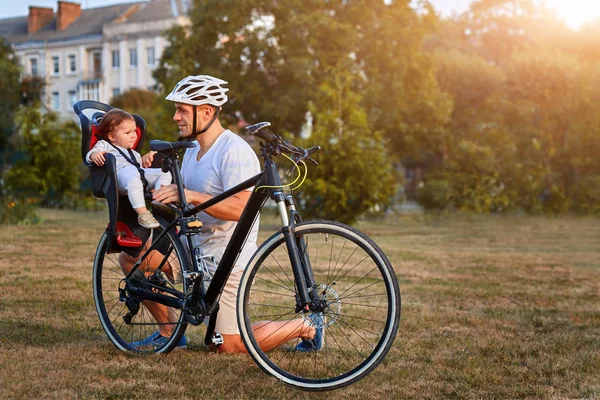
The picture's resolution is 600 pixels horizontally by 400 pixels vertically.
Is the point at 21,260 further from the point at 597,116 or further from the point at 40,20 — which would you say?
the point at 40,20

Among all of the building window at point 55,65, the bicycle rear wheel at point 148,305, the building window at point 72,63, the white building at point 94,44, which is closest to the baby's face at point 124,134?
the bicycle rear wheel at point 148,305

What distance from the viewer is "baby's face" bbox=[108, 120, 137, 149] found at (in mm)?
5074

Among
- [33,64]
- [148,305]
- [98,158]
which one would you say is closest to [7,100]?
[148,305]

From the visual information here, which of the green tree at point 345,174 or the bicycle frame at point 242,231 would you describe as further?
the green tree at point 345,174

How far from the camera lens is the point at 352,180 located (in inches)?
699

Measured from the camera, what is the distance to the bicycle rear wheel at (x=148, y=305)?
5012mm

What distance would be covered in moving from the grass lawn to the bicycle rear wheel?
125 mm

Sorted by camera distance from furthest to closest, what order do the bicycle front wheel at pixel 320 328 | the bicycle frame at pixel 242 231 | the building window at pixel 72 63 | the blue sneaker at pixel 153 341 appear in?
the building window at pixel 72 63
the blue sneaker at pixel 153 341
the bicycle frame at pixel 242 231
the bicycle front wheel at pixel 320 328

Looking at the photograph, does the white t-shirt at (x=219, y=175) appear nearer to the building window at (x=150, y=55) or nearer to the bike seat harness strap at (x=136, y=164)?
the bike seat harness strap at (x=136, y=164)

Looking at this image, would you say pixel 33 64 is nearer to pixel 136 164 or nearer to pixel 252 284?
pixel 136 164

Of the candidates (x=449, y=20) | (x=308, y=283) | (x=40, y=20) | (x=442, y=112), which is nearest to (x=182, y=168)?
(x=308, y=283)

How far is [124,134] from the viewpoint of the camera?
5086 mm

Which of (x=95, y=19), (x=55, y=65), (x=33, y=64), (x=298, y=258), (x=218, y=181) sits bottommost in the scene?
(x=298, y=258)

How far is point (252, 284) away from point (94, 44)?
63772 mm
